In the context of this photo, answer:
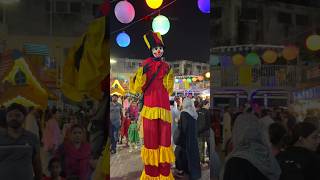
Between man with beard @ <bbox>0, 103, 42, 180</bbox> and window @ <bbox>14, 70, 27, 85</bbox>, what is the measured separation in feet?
0.53

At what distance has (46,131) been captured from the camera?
3.25 metres

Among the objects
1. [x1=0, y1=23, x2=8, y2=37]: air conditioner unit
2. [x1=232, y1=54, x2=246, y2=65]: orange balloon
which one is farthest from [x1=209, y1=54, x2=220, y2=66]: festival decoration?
[x1=0, y1=23, x2=8, y2=37]: air conditioner unit

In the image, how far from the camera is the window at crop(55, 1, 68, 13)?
328 cm

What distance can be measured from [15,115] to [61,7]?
850 mm

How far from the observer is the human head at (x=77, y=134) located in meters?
3.32

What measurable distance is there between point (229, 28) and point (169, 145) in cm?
110

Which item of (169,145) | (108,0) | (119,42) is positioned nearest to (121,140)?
(169,145)

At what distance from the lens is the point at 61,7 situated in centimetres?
329

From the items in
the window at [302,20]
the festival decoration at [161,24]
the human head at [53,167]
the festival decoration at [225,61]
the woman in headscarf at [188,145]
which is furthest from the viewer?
the window at [302,20]

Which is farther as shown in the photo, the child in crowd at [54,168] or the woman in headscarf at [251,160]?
the child in crowd at [54,168]

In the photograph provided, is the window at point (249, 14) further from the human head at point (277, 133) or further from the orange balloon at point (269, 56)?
the human head at point (277, 133)

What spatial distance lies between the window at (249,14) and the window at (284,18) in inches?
8.5

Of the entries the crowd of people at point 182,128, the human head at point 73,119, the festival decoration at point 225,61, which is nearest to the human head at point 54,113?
the human head at point 73,119

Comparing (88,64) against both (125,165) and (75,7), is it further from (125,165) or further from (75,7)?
(125,165)
